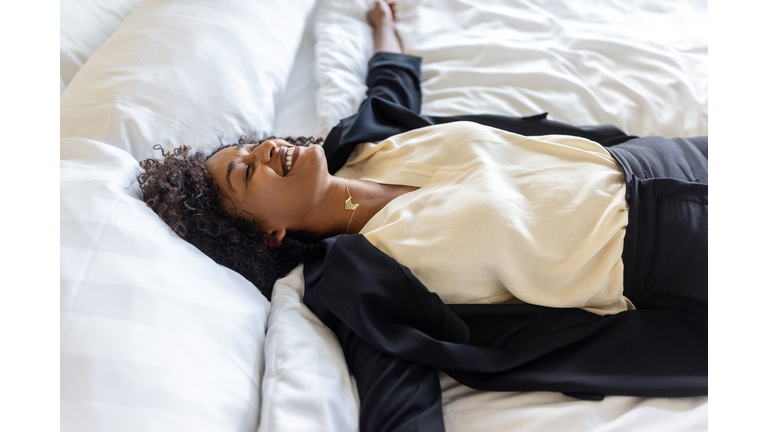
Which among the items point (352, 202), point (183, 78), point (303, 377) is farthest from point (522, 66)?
point (303, 377)

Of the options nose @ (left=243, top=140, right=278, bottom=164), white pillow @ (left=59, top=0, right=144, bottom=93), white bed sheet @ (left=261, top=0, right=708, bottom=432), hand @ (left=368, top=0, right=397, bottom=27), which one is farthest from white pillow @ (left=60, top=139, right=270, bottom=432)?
hand @ (left=368, top=0, right=397, bottom=27)

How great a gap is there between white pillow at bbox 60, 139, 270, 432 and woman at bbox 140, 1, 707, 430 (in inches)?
5.0

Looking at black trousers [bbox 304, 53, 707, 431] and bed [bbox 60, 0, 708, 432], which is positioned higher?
bed [bbox 60, 0, 708, 432]

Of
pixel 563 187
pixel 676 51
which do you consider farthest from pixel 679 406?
pixel 676 51

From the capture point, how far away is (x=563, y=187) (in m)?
0.98

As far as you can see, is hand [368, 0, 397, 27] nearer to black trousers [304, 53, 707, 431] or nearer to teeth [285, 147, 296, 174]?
teeth [285, 147, 296, 174]

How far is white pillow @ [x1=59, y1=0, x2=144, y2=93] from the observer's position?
132 centimetres

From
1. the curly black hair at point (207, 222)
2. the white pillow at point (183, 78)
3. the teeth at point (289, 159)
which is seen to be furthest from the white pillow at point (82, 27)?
the teeth at point (289, 159)

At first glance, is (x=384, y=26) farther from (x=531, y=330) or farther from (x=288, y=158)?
(x=531, y=330)

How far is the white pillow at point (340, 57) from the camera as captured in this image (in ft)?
4.66

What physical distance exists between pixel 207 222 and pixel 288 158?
24 cm

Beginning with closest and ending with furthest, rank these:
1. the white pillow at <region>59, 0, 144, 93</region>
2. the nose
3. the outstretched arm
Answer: the nose → the white pillow at <region>59, 0, 144, 93</region> → the outstretched arm

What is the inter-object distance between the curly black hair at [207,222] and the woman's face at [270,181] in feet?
0.10

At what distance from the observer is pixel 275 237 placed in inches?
44.7
